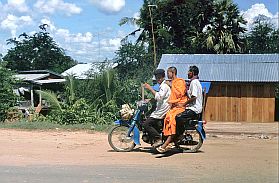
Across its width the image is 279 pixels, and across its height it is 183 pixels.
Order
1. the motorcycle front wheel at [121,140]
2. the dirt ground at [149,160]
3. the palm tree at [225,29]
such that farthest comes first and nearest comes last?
1. the palm tree at [225,29]
2. the motorcycle front wheel at [121,140]
3. the dirt ground at [149,160]

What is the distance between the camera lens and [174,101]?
9.11 meters

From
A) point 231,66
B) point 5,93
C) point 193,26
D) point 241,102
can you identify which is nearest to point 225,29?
point 193,26

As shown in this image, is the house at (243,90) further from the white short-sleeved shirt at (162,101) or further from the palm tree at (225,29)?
the white short-sleeved shirt at (162,101)

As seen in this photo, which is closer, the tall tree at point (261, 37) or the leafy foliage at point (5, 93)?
the leafy foliage at point (5, 93)

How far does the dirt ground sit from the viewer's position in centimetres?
719

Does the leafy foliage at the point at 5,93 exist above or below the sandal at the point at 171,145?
above

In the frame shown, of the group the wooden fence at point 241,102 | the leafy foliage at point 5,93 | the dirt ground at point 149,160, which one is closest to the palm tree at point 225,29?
the wooden fence at point 241,102

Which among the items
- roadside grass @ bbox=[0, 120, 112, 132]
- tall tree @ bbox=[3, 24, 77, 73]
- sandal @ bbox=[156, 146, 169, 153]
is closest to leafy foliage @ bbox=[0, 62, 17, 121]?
roadside grass @ bbox=[0, 120, 112, 132]

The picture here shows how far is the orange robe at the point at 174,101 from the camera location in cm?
902

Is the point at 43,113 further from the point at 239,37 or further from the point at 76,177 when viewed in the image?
the point at 239,37

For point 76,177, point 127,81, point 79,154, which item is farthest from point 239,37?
point 76,177

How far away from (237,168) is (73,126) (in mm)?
9073

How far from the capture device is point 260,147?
419 inches

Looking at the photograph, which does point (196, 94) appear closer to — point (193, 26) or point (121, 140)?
point (121, 140)
